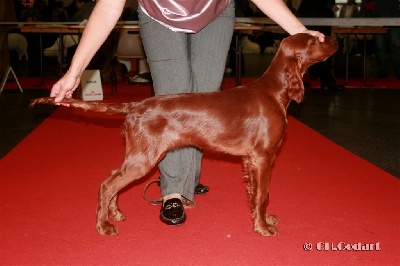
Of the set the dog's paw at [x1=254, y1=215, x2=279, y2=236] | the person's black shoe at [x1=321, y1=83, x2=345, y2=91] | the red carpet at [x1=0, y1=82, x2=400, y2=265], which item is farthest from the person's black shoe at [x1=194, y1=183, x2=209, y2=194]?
the person's black shoe at [x1=321, y1=83, x2=345, y2=91]

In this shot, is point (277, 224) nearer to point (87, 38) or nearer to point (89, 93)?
point (87, 38)

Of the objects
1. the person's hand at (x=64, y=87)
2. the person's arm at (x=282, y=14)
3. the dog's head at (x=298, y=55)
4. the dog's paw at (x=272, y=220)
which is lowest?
the dog's paw at (x=272, y=220)

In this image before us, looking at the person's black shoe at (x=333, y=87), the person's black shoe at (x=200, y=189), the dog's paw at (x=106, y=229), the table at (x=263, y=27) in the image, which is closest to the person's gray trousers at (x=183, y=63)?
the person's black shoe at (x=200, y=189)

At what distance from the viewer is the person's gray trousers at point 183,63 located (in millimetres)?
2773

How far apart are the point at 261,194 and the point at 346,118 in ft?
12.8

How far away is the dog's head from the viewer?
2666 mm

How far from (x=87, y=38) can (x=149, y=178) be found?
4.44ft

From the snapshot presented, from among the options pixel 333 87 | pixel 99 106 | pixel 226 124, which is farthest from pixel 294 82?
pixel 333 87

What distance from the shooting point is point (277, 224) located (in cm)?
270

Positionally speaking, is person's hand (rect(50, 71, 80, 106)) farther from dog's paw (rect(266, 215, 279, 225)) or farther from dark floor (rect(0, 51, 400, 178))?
dark floor (rect(0, 51, 400, 178))

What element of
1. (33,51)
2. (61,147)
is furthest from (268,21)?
(33,51)

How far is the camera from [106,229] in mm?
2553

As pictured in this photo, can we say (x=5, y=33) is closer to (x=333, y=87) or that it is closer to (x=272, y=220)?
(x=333, y=87)

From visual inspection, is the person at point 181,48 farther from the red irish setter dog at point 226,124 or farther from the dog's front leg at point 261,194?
the dog's front leg at point 261,194
